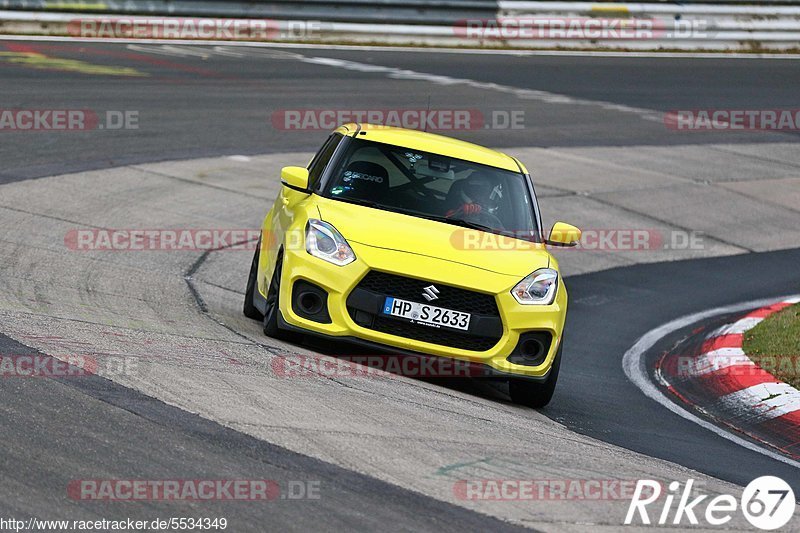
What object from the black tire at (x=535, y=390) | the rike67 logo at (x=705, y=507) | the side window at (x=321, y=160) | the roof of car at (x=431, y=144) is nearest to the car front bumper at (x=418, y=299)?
the black tire at (x=535, y=390)

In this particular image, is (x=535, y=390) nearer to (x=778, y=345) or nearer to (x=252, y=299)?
(x=252, y=299)

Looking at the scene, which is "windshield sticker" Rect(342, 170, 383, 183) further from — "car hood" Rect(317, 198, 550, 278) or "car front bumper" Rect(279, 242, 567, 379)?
"car front bumper" Rect(279, 242, 567, 379)

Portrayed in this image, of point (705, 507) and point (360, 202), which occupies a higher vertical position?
point (360, 202)

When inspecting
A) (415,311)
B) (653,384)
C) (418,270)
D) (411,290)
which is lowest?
(653,384)

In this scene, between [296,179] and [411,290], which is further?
[296,179]

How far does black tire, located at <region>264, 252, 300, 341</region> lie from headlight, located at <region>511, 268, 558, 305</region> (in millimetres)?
1511

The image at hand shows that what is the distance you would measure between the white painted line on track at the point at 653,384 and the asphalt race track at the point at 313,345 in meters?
0.12

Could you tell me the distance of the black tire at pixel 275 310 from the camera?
839 centimetres

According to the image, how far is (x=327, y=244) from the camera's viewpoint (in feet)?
27.0

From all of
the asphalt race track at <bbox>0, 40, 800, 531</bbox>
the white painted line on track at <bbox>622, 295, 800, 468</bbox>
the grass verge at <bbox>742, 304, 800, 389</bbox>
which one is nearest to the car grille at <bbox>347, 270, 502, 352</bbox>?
the asphalt race track at <bbox>0, 40, 800, 531</bbox>

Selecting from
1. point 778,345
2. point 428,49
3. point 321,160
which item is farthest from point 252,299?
point 428,49

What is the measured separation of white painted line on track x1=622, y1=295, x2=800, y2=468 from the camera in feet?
27.2

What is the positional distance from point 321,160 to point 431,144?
82 cm

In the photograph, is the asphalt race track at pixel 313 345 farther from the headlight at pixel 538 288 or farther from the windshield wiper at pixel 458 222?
the windshield wiper at pixel 458 222
